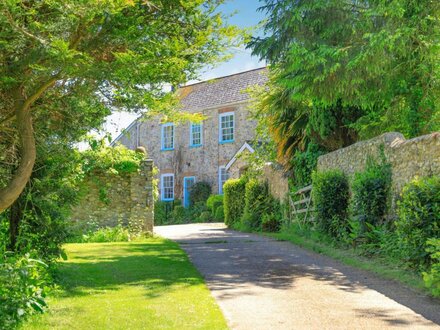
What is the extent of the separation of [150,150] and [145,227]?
626 inches

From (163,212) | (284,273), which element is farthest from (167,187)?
(284,273)

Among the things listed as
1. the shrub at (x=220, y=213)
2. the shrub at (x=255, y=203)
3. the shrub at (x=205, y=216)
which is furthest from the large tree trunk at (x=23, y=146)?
the shrub at (x=205, y=216)

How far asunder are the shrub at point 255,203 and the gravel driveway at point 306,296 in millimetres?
8307

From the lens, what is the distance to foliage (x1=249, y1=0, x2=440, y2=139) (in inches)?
460

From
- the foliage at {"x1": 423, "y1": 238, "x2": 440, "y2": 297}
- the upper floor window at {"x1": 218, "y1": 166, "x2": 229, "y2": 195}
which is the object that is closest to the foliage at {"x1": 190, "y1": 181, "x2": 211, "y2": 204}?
the upper floor window at {"x1": 218, "y1": 166, "x2": 229, "y2": 195}

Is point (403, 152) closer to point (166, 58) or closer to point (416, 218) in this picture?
point (416, 218)

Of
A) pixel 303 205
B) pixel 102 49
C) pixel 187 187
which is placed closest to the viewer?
pixel 102 49

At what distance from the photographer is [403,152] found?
10.4 metres

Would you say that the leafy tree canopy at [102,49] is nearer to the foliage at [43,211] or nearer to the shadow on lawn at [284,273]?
the foliage at [43,211]

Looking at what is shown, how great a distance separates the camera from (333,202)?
43.5ft

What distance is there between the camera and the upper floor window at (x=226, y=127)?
28578 millimetres

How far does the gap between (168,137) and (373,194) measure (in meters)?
21.7

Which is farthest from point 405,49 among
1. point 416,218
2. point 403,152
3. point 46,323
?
point 46,323

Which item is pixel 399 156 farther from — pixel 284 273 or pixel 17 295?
pixel 17 295
